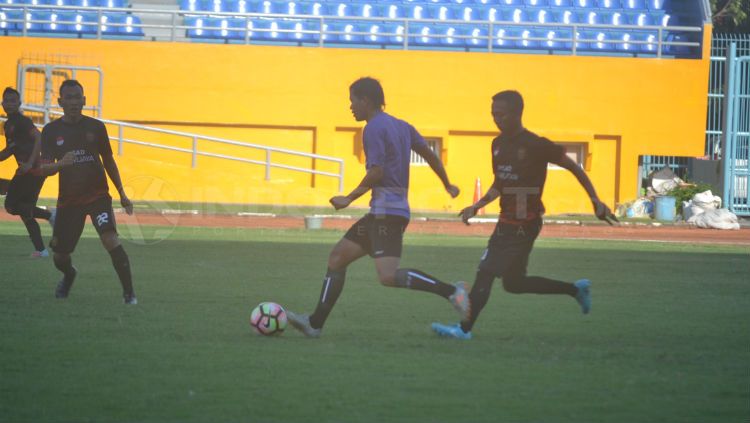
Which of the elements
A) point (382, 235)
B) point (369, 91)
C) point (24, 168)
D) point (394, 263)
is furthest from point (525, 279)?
point (24, 168)

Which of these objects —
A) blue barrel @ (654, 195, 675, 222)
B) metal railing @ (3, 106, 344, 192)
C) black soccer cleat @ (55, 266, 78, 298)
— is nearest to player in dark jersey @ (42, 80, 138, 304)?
black soccer cleat @ (55, 266, 78, 298)

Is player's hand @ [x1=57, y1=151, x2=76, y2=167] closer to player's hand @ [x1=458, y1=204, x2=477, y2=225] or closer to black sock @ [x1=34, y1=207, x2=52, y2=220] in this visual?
player's hand @ [x1=458, y1=204, x2=477, y2=225]

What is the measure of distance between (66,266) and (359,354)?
12.7ft

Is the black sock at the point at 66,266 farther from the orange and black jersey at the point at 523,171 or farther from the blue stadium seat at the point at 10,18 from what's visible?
the blue stadium seat at the point at 10,18

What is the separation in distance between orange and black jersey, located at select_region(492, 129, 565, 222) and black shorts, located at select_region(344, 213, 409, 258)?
0.79m

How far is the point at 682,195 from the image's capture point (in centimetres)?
3073

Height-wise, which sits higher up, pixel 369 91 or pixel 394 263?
pixel 369 91

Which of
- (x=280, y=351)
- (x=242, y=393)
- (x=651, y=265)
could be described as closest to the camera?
(x=242, y=393)

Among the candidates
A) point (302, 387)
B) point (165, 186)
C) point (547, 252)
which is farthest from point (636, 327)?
point (165, 186)

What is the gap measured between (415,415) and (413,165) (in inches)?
1015

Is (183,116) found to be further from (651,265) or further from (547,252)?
(651,265)

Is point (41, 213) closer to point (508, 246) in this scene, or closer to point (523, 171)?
point (508, 246)

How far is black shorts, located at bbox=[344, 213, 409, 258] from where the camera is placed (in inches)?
338

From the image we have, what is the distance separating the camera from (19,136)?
14.5 meters
